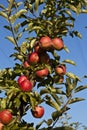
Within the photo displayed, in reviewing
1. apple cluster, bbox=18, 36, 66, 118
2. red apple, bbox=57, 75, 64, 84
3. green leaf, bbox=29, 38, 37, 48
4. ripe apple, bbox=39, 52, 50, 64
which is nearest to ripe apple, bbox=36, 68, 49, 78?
apple cluster, bbox=18, 36, 66, 118

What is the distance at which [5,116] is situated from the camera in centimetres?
363

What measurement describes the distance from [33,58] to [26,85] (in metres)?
0.36

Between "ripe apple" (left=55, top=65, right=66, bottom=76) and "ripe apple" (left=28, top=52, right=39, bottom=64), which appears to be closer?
"ripe apple" (left=28, top=52, right=39, bottom=64)

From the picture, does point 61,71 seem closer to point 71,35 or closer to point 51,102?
point 51,102

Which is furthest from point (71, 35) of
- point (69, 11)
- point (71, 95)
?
point (71, 95)

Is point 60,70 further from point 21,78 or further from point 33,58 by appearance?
point 21,78

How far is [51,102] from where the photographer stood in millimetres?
3820

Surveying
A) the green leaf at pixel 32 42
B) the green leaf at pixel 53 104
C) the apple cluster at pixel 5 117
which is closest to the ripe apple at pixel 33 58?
the green leaf at pixel 32 42

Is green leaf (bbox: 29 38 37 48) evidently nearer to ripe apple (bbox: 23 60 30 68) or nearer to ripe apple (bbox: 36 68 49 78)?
ripe apple (bbox: 23 60 30 68)

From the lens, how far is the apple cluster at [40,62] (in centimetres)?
380

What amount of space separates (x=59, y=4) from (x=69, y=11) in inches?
6.6

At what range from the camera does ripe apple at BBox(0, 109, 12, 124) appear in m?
3.63

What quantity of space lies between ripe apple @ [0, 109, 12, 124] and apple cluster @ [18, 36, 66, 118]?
0.96 ft

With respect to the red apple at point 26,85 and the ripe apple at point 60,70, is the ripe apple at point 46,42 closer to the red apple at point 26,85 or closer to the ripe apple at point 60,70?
the ripe apple at point 60,70
